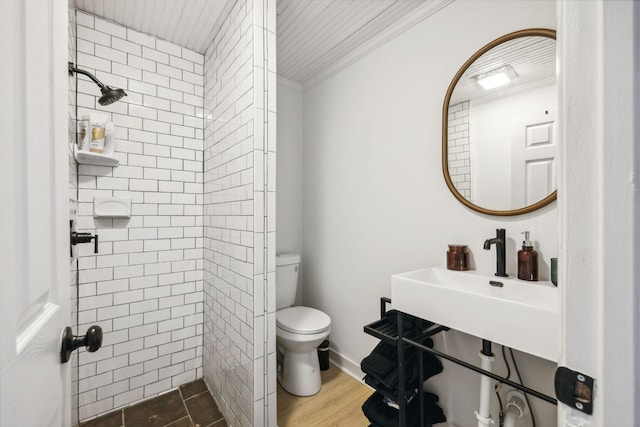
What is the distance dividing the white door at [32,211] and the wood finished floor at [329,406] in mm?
1376

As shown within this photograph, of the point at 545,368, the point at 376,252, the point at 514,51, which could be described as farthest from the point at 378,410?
the point at 514,51

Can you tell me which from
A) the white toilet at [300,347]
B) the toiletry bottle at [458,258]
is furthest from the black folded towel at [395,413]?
the toiletry bottle at [458,258]

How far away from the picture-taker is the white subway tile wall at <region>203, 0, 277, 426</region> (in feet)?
4.55

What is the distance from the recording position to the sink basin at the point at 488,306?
872mm

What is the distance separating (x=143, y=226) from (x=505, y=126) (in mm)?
2281

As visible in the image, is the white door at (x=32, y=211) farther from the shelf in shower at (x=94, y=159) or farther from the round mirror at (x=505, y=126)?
the round mirror at (x=505, y=126)

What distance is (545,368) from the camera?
116 cm

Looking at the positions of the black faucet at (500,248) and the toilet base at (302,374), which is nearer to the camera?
the black faucet at (500,248)

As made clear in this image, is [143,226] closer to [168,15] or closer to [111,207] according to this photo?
[111,207]

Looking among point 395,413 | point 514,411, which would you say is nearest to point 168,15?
point 395,413

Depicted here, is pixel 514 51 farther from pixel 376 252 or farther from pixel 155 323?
pixel 155 323

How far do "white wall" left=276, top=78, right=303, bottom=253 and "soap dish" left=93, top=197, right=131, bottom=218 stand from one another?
1.14m

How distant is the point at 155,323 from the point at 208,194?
38.7 inches

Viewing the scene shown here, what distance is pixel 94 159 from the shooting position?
1604 millimetres
